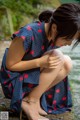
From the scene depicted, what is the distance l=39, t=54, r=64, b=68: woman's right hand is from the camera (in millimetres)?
2264

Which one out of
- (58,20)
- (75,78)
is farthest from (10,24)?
(58,20)

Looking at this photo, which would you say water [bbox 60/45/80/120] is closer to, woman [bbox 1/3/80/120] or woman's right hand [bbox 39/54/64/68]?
woman [bbox 1/3/80/120]

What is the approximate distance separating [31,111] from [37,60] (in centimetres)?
39

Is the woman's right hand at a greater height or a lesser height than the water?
greater

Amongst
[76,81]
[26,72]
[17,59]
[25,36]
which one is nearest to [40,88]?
[26,72]

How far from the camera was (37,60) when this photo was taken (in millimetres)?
2271

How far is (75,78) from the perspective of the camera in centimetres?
355

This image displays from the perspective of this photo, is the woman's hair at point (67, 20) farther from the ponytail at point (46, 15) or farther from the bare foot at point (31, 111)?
the bare foot at point (31, 111)

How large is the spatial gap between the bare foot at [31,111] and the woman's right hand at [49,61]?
0.32 metres

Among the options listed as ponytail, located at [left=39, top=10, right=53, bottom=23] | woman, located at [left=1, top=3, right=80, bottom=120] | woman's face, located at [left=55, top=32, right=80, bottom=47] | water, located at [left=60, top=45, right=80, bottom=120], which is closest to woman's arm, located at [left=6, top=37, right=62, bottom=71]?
woman, located at [left=1, top=3, right=80, bottom=120]

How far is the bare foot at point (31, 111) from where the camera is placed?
233 centimetres

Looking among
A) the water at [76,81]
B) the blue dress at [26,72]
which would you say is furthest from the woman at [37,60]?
the water at [76,81]

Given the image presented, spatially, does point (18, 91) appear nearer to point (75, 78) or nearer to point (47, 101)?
point (47, 101)

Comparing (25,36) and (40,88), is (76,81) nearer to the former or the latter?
(40,88)
